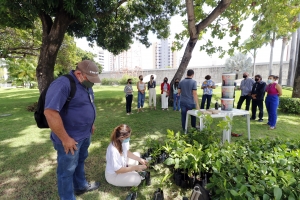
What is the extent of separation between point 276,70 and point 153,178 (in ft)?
120

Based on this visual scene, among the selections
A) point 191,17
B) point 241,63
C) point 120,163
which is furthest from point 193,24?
point 241,63

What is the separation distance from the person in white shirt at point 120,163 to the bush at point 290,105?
819cm

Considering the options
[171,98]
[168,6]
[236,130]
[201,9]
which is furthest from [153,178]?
[168,6]

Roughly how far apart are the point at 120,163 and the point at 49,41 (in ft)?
20.7

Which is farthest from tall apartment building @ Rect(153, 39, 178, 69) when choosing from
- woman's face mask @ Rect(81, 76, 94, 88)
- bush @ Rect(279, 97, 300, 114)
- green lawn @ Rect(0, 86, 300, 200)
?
woman's face mask @ Rect(81, 76, 94, 88)

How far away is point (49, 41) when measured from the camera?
6.58m

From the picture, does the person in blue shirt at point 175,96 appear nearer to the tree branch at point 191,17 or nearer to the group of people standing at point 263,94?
the tree branch at point 191,17

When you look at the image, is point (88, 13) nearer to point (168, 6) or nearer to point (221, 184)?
point (168, 6)

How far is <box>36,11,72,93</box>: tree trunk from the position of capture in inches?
247

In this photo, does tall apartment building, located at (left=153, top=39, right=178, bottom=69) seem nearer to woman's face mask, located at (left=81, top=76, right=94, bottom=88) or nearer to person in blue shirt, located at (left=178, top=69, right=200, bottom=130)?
person in blue shirt, located at (left=178, top=69, right=200, bottom=130)

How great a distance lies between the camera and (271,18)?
6.70m

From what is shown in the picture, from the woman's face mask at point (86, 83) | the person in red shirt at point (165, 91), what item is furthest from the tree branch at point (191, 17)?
the woman's face mask at point (86, 83)

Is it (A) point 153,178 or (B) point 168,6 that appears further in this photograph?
(B) point 168,6

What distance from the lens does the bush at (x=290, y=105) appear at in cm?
755
